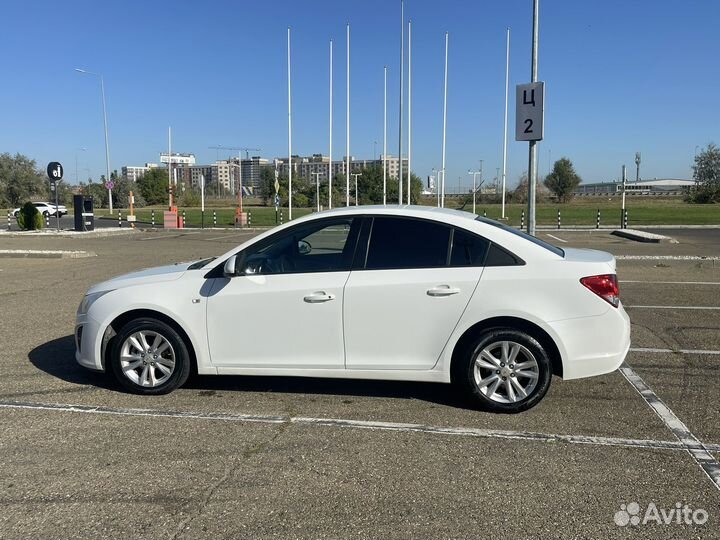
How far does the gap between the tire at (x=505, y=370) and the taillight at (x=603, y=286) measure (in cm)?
60

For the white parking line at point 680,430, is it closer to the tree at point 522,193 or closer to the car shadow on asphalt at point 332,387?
the car shadow on asphalt at point 332,387

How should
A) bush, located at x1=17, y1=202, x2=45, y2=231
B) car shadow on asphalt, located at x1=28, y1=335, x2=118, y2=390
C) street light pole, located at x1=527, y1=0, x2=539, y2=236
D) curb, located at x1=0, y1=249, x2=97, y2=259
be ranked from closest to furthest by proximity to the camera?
1. car shadow on asphalt, located at x1=28, y1=335, x2=118, y2=390
2. street light pole, located at x1=527, y1=0, x2=539, y2=236
3. curb, located at x1=0, y1=249, x2=97, y2=259
4. bush, located at x1=17, y1=202, x2=45, y2=231

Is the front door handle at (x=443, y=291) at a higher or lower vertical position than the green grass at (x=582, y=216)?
lower

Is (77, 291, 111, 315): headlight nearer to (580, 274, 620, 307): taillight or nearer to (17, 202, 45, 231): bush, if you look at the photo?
(580, 274, 620, 307): taillight

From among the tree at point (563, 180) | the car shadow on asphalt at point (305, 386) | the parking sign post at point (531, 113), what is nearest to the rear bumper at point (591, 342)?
the car shadow on asphalt at point (305, 386)

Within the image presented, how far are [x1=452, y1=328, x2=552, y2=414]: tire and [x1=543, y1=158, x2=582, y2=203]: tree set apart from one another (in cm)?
10485

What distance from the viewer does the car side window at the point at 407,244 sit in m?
4.68

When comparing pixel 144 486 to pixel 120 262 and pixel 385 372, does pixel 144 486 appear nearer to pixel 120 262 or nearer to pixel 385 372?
pixel 385 372

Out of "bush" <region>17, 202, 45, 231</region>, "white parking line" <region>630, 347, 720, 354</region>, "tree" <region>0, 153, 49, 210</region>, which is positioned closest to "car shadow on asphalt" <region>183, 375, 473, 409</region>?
"white parking line" <region>630, 347, 720, 354</region>

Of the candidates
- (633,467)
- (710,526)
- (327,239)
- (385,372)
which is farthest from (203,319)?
(710,526)

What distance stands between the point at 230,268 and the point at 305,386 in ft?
4.41

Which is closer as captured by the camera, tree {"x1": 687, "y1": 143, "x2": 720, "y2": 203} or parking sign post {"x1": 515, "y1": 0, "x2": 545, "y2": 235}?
parking sign post {"x1": 515, "y1": 0, "x2": 545, "y2": 235}

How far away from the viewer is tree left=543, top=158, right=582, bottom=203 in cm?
10331

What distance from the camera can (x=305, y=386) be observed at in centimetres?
534
